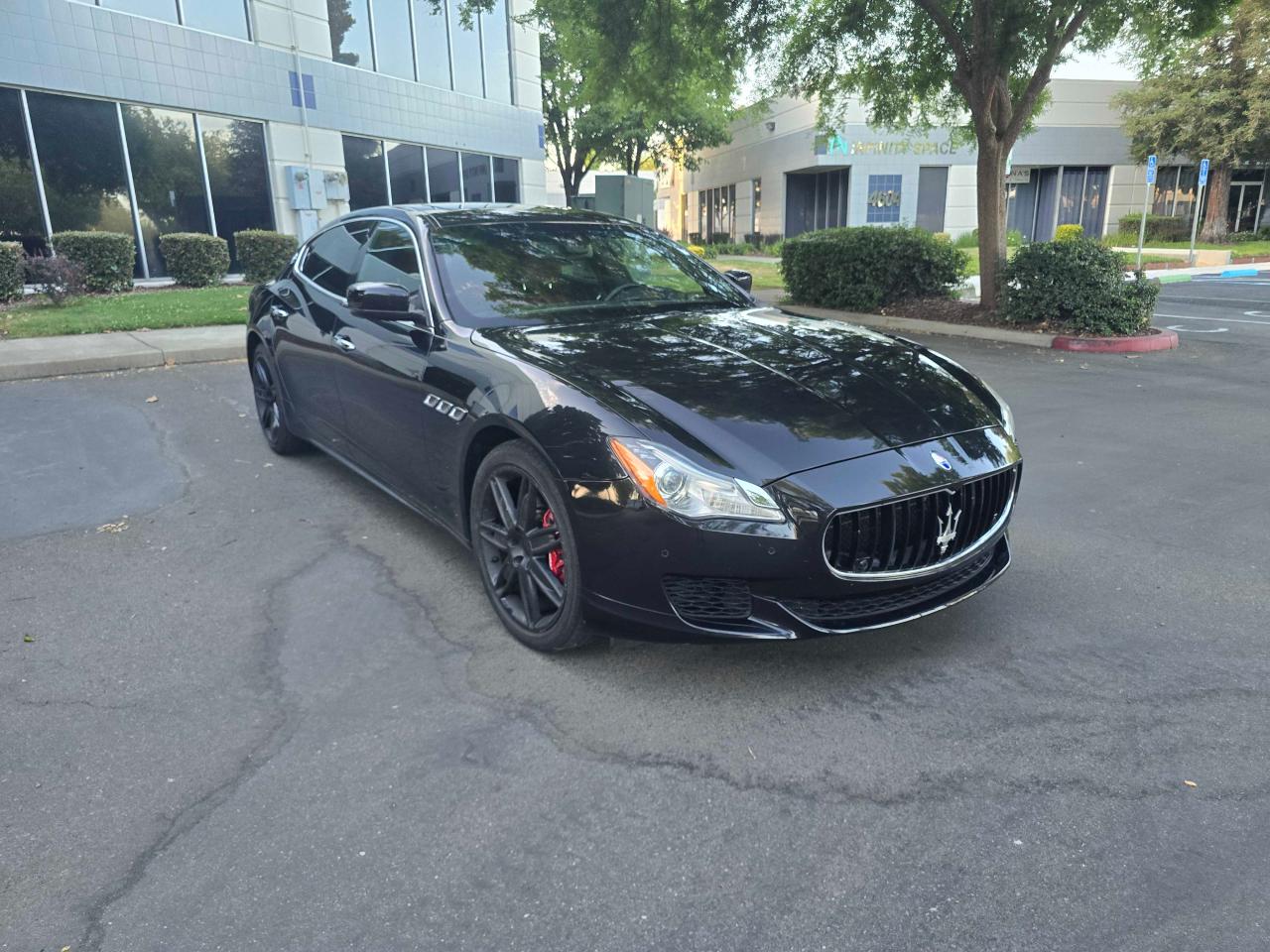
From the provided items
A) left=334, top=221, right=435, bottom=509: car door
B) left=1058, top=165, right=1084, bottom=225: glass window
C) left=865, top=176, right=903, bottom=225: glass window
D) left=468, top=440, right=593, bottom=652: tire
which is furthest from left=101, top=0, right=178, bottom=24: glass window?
left=1058, top=165, right=1084, bottom=225: glass window

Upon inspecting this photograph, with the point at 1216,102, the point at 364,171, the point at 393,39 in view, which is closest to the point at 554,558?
the point at 364,171

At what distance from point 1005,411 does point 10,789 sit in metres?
3.71

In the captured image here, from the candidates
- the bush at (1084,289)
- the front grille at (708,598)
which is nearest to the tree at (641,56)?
the bush at (1084,289)

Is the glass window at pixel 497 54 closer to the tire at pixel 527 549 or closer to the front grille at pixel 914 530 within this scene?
the tire at pixel 527 549

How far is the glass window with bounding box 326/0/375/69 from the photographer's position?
19.8 meters

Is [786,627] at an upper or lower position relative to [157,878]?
upper

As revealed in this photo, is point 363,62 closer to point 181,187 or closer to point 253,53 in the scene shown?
point 253,53

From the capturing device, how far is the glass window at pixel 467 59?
904 inches

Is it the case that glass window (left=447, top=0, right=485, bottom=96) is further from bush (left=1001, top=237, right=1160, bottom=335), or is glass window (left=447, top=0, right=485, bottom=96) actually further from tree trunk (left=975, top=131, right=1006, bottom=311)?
bush (left=1001, top=237, right=1160, bottom=335)

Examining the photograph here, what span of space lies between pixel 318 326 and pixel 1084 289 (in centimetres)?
925

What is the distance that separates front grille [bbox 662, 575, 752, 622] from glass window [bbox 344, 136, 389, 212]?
1972 centimetres

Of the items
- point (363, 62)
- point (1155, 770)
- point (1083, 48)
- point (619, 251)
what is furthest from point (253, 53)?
point (1155, 770)

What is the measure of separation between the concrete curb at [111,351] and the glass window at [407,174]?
465 inches

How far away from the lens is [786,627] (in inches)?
114
